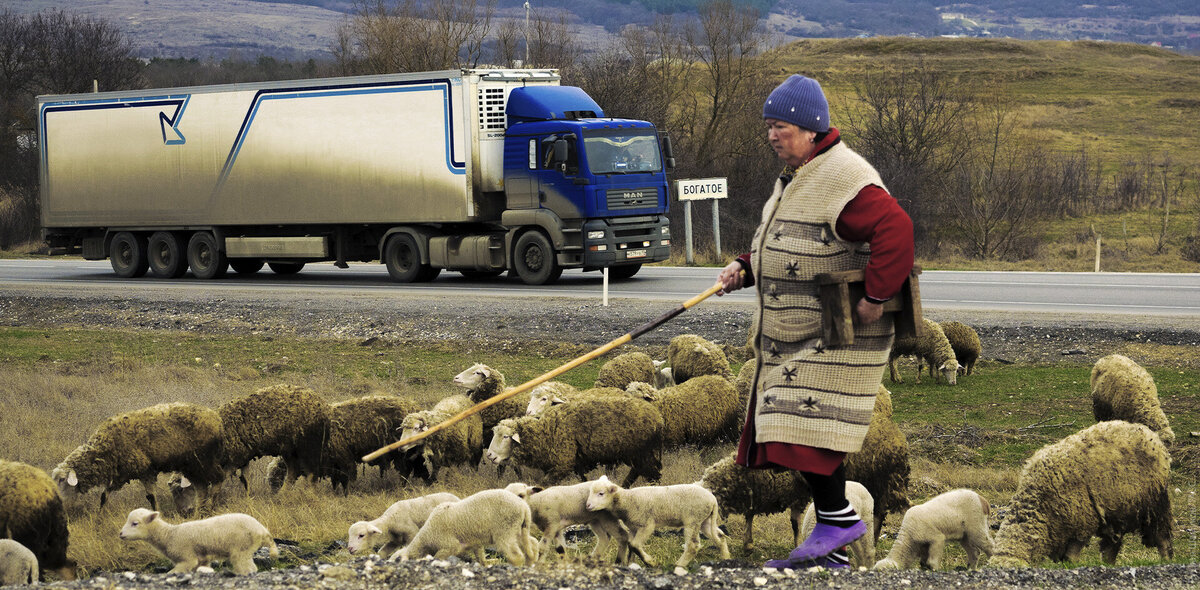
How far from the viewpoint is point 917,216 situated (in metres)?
35.6

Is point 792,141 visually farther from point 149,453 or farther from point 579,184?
point 579,184

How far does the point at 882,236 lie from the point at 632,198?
1805 centimetres

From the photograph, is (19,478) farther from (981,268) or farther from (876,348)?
(981,268)

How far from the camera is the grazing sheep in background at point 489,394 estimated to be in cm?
1036

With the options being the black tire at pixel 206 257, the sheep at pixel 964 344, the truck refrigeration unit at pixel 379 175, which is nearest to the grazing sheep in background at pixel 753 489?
the sheep at pixel 964 344

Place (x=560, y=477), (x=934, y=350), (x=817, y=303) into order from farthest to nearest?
(x=934, y=350) → (x=560, y=477) → (x=817, y=303)

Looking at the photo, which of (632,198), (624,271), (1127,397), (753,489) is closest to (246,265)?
(624,271)

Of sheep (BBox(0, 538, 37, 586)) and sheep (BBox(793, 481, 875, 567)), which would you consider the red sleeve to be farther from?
sheep (BBox(0, 538, 37, 586))

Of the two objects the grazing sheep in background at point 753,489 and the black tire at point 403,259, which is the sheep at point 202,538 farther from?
the black tire at point 403,259

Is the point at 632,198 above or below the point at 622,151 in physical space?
below

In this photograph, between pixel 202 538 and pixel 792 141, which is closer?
pixel 792 141

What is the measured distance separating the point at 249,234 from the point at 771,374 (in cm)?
2336

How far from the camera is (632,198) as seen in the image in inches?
916

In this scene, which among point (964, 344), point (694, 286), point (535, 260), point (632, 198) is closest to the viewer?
point (964, 344)
